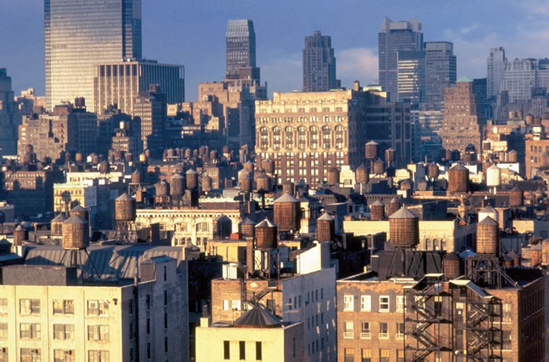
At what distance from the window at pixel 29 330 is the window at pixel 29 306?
72 centimetres

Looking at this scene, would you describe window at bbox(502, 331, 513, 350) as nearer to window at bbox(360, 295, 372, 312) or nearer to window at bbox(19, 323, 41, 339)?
window at bbox(360, 295, 372, 312)

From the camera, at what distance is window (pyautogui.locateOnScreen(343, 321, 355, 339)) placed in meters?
110

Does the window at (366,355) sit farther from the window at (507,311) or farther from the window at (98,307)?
the window at (98,307)

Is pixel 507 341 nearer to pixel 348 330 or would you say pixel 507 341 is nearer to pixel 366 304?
pixel 366 304

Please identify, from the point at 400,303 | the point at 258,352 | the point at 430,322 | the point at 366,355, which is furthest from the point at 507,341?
the point at 258,352

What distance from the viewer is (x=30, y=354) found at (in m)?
112

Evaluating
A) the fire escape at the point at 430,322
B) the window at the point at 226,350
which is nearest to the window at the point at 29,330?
the window at the point at 226,350

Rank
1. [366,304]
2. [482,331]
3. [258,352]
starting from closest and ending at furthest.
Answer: [258,352]
[482,331]
[366,304]

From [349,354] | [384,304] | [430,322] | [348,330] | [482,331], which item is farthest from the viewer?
[348,330]

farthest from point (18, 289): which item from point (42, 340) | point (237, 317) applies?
point (237, 317)

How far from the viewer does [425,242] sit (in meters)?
157

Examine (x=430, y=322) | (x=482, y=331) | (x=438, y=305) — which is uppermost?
(x=438, y=305)

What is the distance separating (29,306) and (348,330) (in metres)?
18.8

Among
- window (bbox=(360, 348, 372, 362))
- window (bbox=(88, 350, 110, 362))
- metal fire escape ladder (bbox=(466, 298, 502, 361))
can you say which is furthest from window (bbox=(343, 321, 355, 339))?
window (bbox=(88, 350, 110, 362))
